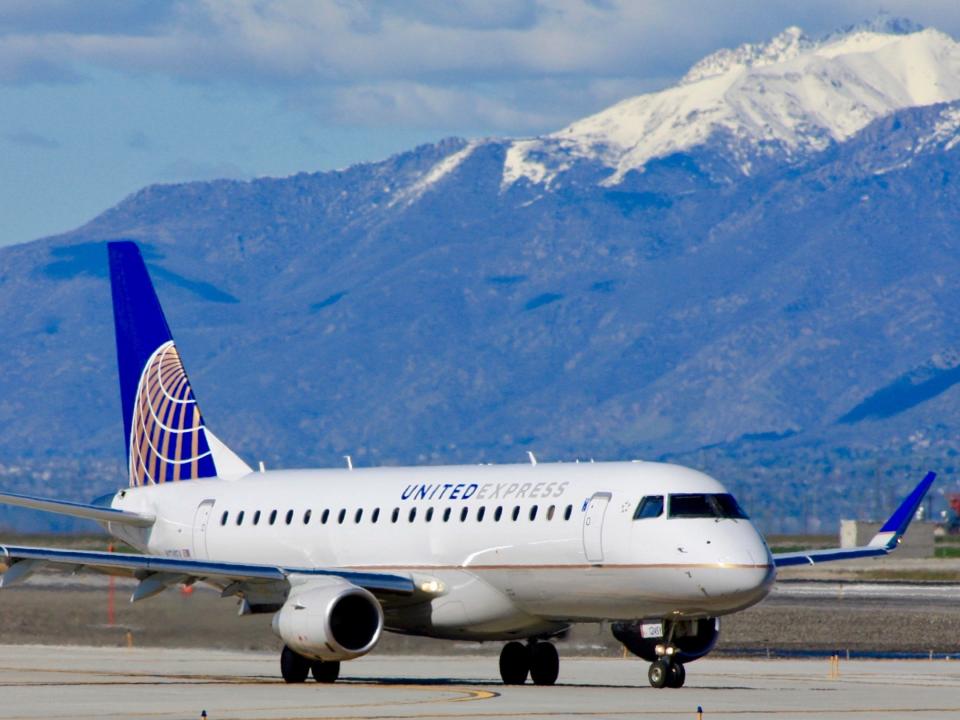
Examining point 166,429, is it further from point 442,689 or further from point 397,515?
point 442,689

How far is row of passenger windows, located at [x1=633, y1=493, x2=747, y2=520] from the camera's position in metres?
40.9

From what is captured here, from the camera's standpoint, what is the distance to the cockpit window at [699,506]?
40.8 m

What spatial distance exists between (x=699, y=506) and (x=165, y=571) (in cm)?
1014

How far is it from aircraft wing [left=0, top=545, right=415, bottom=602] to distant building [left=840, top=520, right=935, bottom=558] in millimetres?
95862

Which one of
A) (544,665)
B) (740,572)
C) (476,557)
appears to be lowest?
(544,665)

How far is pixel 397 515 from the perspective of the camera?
45.2 m

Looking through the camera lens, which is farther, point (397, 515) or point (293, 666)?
point (397, 515)

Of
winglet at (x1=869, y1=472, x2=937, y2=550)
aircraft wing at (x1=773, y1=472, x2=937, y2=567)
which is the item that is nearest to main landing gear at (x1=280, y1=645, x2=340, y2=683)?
aircraft wing at (x1=773, y1=472, x2=937, y2=567)

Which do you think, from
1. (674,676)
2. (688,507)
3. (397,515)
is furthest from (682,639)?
(397,515)

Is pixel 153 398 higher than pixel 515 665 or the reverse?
higher

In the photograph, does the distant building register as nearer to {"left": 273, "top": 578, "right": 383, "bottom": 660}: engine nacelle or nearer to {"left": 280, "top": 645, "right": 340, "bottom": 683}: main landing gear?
{"left": 280, "top": 645, "right": 340, "bottom": 683}: main landing gear

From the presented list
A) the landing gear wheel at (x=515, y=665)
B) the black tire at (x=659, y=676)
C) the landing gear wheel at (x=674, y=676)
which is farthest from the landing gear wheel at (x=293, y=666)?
the landing gear wheel at (x=674, y=676)

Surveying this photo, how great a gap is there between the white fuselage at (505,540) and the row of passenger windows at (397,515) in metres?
0.03

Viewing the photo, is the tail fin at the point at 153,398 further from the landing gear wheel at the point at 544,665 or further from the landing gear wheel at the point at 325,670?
the landing gear wheel at the point at 544,665
